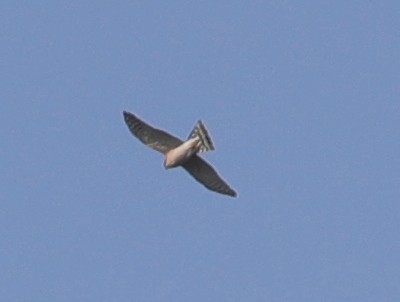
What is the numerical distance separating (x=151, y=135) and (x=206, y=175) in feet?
5.91

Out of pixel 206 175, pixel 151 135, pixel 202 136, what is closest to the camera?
pixel 202 136

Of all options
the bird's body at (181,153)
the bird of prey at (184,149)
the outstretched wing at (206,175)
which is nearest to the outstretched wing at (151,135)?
the bird of prey at (184,149)

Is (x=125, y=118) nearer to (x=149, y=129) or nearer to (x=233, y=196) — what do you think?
(x=149, y=129)

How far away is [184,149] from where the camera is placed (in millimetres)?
44250

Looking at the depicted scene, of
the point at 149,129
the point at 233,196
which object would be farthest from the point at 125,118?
the point at 233,196

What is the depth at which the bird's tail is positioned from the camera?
43594mm

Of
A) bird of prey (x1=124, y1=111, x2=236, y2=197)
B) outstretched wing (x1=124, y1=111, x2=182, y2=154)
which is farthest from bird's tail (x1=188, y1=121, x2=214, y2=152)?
outstretched wing (x1=124, y1=111, x2=182, y2=154)

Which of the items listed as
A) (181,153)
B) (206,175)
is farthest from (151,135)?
(206,175)

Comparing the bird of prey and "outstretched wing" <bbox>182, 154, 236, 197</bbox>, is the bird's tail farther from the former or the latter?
"outstretched wing" <bbox>182, 154, 236, 197</bbox>

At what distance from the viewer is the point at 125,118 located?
148ft

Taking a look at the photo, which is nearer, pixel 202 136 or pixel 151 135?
pixel 202 136

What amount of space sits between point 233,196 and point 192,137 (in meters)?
2.45

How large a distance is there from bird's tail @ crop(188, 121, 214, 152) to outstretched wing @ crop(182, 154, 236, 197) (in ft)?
3.63

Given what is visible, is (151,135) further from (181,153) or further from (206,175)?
(206,175)
